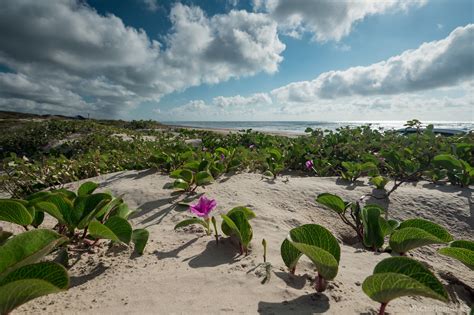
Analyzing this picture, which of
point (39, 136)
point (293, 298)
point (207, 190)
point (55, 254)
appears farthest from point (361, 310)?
point (39, 136)

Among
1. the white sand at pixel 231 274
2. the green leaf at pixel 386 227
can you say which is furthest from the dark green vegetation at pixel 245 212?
the white sand at pixel 231 274

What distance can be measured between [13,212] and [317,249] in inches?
61.4

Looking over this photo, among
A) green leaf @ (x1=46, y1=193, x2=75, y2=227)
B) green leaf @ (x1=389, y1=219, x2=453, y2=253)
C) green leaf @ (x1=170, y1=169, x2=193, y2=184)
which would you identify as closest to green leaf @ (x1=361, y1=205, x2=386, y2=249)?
green leaf @ (x1=389, y1=219, x2=453, y2=253)

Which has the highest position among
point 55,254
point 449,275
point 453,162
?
point 453,162

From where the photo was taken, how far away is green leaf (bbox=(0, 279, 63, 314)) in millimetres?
890

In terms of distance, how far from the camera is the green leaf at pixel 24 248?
3.59 feet

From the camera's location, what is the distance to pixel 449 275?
5.41ft

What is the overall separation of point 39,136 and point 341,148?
9.01 metres

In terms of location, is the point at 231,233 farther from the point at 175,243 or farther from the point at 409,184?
the point at 409,184

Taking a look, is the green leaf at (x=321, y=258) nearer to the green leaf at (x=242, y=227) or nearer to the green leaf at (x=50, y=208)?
the green leaf at (x=242, y=227)

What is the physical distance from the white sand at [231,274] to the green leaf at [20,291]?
29cm

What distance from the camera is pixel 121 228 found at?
5.03ft

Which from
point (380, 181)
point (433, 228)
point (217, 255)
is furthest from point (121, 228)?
point (380, 181)

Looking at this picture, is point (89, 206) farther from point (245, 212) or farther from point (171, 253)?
point (245, 212)
